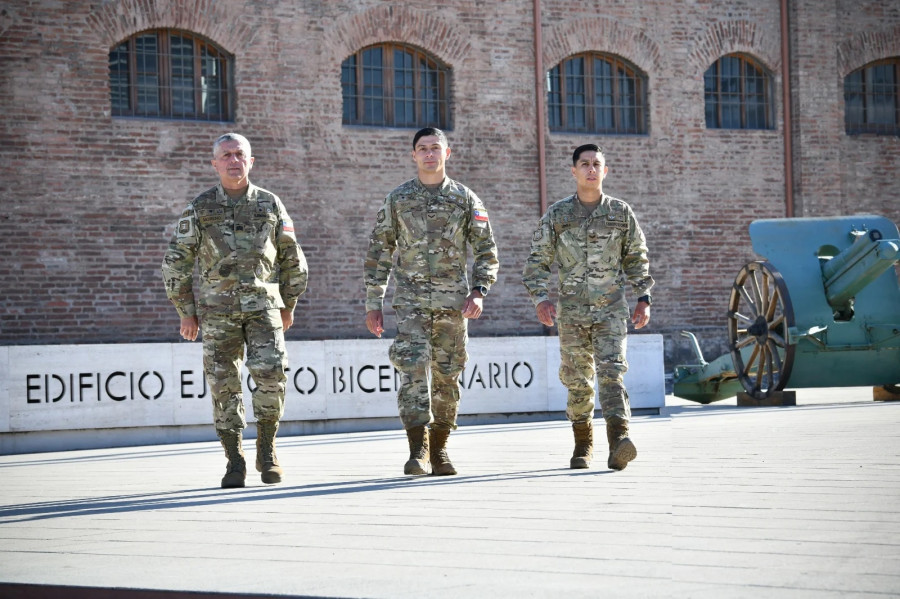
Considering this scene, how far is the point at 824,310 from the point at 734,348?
1120mm

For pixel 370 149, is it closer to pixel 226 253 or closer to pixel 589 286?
pixel 589 286

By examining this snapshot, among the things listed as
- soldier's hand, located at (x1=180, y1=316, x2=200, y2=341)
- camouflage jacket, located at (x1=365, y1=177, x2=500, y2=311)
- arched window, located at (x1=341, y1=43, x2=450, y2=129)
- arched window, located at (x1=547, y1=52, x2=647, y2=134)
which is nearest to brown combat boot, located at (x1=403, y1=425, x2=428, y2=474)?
camouflage jacket, located at (x1=365, y1=177, x2=500, y2=311)

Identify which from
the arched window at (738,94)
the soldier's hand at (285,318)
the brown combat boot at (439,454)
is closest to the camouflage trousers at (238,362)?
the soldier's hand at (285,318)

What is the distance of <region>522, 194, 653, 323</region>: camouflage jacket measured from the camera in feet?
22.0

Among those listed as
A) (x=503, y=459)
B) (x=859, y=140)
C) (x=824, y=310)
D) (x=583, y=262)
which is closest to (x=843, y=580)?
(x=583, y=262)

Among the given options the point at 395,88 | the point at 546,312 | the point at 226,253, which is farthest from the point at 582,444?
the point at 395,88

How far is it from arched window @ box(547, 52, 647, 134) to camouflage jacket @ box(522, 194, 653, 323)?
36.4 ft

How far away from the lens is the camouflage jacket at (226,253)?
251 inches

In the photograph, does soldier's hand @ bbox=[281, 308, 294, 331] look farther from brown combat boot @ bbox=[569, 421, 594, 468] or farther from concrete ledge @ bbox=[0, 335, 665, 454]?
concrete ledge @ bbox=[0, 335, 665, 454]

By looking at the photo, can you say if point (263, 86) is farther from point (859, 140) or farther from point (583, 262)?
point (583, 262)

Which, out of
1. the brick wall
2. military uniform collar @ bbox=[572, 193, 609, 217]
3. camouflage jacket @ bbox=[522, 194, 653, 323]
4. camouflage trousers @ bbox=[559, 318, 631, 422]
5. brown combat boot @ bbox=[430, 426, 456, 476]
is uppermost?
the brick wall

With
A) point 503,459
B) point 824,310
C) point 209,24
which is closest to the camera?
point 503,459

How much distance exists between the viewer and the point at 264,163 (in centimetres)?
1617

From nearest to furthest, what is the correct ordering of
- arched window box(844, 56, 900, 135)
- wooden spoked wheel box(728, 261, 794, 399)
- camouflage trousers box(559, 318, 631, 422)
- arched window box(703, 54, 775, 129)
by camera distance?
camouflage trousers box(559, 318, 631, 422)
wooden spoked wheel box(728, 261, 794, 399)
arched window box(703, 54, 775, 129)
arched window box(844, 56, 900, 135)
